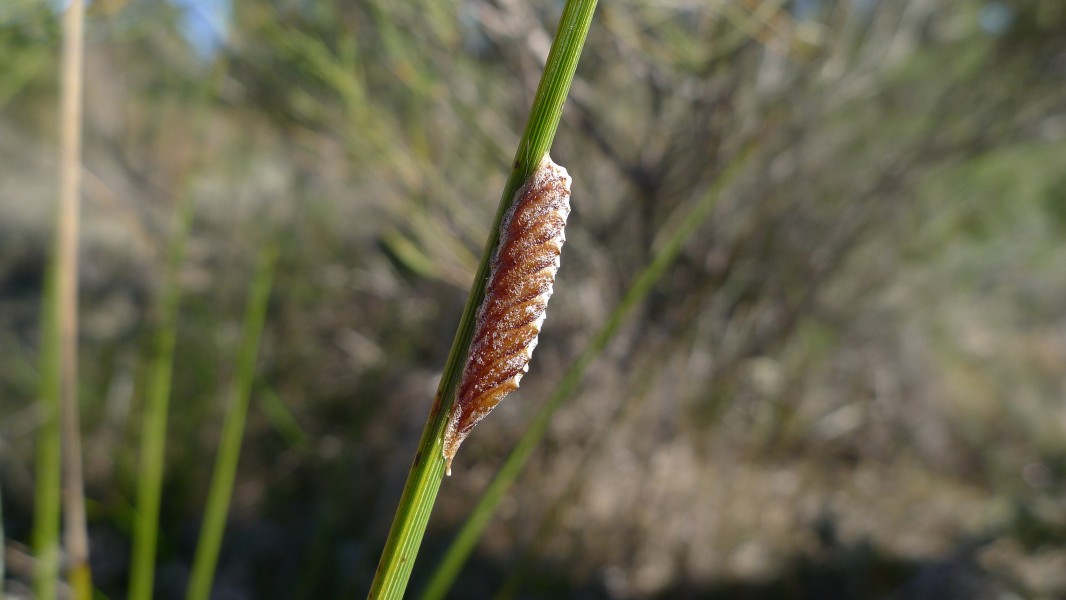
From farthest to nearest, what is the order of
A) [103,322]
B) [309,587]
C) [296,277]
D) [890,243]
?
[103,322]
[296,277]
[890,243]
[309,587]

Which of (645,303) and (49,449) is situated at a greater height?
(645,303)

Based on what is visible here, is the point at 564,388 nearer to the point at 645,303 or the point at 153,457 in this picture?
the point at 153,457

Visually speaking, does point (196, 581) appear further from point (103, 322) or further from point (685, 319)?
point (103, 322)

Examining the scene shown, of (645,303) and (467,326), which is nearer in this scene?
(467,326)

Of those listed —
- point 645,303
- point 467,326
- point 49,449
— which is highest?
point 645,303

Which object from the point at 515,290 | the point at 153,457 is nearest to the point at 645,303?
the point at 153,457

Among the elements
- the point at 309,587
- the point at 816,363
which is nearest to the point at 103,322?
the point at 309,587

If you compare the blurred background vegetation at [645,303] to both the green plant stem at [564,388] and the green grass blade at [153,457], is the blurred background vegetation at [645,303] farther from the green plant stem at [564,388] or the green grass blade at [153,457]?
the green plant stem at [564,388]
